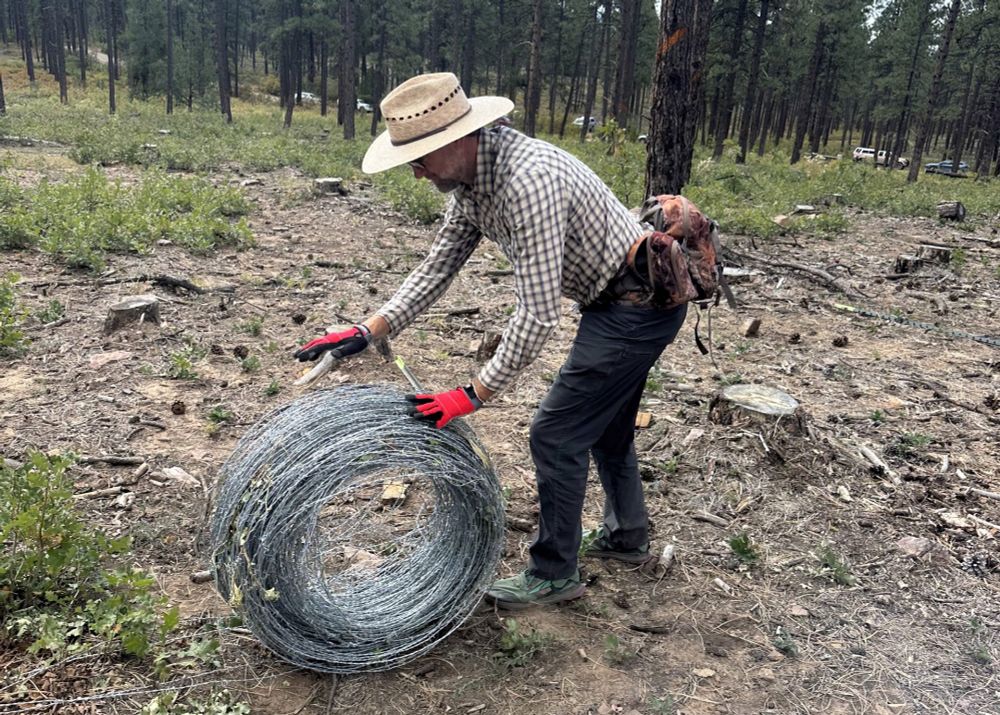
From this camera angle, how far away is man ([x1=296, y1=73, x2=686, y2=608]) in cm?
256

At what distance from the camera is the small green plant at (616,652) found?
9.89 ft

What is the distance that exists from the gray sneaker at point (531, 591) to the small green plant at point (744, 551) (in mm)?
1027

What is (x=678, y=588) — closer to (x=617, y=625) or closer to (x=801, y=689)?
(x=617, y=625)

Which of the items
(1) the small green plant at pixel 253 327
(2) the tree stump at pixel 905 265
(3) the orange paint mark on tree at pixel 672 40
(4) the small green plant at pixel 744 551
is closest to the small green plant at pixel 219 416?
(1) the small green plant at pixel 253 327

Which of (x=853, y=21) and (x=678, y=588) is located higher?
(x=853, y=21)

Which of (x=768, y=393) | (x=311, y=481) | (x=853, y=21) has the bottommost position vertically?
(x=768, y=393)

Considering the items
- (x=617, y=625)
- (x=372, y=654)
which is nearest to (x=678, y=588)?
(x=617, y=625)

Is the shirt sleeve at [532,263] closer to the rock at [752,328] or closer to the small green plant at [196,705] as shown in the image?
the small green plant at [196,705]

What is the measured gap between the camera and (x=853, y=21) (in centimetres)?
3288

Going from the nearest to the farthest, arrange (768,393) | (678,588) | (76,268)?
(678,588) → (768,393) → (76,268)

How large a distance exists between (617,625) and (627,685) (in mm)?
389

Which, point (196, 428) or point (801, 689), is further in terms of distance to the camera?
point (196, 428)

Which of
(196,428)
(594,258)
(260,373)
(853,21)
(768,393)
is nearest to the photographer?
(594,258)

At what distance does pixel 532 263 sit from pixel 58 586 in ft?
7.81
